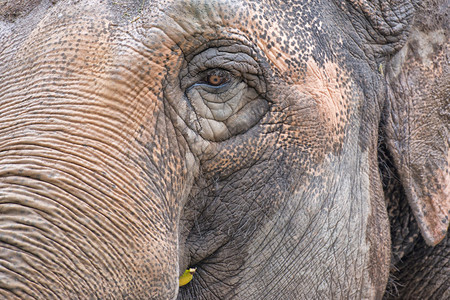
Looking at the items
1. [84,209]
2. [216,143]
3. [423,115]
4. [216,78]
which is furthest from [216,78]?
[423,115]

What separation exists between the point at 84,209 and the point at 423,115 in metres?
1.41

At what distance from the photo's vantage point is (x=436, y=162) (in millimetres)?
2496

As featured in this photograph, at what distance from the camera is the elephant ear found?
2.43 m

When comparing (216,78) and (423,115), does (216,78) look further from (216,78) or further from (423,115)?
(423,115)

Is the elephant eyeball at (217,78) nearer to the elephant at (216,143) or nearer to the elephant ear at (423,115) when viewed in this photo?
the elephant at (216,143)

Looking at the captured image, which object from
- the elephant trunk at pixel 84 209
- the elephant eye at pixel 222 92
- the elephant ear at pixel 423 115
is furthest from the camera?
the elephant ear at pixel 423 115

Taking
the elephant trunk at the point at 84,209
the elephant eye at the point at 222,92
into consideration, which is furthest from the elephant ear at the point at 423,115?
the elephant trunk at the point at 84,209

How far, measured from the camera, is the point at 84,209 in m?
1.77

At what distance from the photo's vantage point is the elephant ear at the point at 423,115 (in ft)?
7.98

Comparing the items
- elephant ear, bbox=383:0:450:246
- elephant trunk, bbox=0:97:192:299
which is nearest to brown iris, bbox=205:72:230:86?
elephant trunk, bbox=0:97:192:299

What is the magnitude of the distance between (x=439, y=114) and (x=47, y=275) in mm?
1637

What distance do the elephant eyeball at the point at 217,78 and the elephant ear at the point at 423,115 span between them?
0.72m

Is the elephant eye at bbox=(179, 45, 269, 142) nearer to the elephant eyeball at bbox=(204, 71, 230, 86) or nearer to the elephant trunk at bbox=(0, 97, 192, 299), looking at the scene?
the elephant eyeball at bbox=(204, 71, 230, 86)

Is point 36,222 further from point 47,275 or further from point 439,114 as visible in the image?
point 439,114
